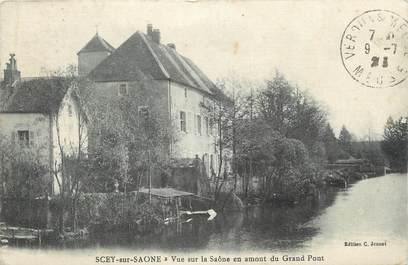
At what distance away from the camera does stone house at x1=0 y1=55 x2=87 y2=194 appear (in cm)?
895

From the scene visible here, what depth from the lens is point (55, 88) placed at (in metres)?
9.43

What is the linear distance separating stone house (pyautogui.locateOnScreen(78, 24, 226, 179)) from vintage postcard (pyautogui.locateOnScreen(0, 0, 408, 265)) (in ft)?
0.17

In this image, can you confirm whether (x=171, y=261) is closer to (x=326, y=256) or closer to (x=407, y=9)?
(x=326, y=256)

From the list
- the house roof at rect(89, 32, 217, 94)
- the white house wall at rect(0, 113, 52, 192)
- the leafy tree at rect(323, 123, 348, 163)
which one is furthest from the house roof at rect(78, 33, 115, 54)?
the leafy tree at rect(323, 123, 348, 163)

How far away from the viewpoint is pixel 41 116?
34.2ft

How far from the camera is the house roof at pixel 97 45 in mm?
8987

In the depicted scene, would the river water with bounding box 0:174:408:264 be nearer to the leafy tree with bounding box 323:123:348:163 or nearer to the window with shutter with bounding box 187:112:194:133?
the leafy tree with bounding box 323:123:348:163

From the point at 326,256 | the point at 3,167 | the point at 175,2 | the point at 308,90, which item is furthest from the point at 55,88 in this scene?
the point at 326,256

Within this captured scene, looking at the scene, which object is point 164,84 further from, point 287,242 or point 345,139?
point 287,242

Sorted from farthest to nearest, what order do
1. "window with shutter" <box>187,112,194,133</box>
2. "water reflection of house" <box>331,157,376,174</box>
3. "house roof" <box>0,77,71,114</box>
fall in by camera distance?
1. "window with shutter" <box>187,112,194,133</box>
2. "water reflection of house" <box>331,157,376,174</box>
3. "house roof" <box>0,77,71,114</box>

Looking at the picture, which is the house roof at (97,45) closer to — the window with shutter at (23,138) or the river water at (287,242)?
the window with shutter at (23,138)

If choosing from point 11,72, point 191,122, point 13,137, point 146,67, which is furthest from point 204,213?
point 11,72

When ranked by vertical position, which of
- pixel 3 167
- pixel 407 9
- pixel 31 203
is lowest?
pixel 31 203

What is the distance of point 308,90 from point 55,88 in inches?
165
